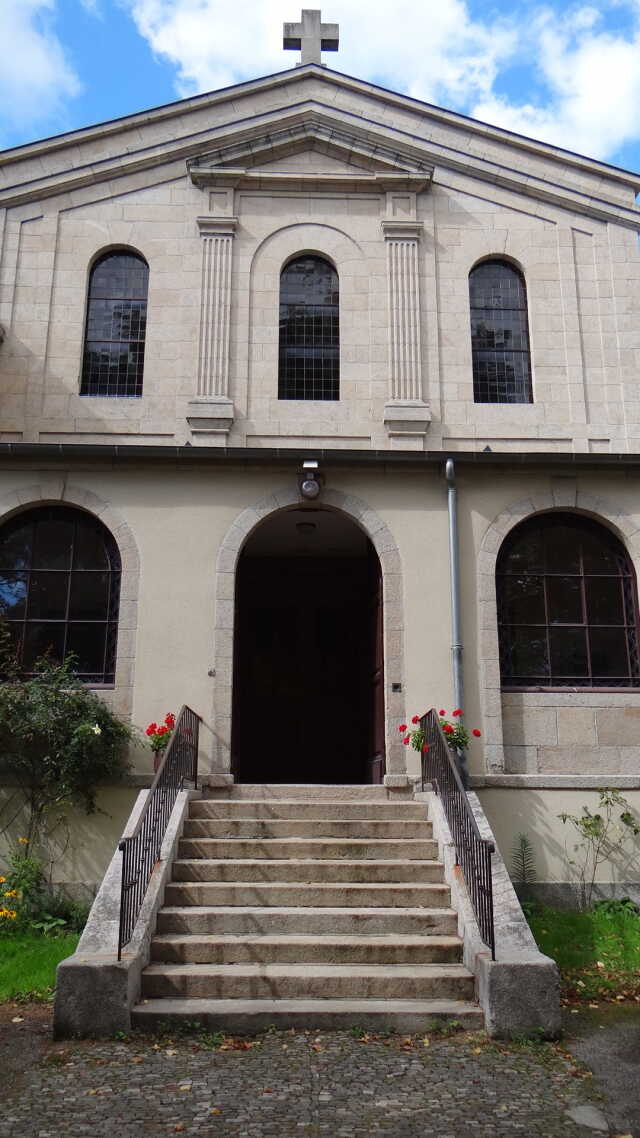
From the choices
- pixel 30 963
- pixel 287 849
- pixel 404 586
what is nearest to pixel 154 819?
pixel 287 849

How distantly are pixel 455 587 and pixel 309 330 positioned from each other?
3.73 metres

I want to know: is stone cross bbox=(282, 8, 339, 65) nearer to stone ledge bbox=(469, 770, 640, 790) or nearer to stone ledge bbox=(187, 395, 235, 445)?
stone ledge bbox=(187, 395, 235, 445)

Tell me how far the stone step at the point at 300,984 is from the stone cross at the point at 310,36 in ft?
36.7

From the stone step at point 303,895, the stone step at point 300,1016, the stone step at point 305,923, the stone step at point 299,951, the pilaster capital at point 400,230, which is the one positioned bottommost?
the stone step at point 300,1016

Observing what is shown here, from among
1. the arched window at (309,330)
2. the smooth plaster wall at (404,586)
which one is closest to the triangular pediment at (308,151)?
the arched window at (309,330)

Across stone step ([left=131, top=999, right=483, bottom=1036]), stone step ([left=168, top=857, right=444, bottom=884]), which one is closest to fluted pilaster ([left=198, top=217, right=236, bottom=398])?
stone step ([left=168, top=857, right=444, bottom=884])

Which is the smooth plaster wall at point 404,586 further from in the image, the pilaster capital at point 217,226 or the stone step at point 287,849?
the pilaster capital at point 217,226

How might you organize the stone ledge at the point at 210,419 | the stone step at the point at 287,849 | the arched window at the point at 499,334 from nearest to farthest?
1. the stone step at the point at 287,849
2. the stone ledge at the point at 210,419
3. the arched window at the point at 499,334

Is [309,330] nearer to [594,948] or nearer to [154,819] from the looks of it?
[154,819]

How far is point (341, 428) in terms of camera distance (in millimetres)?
10703

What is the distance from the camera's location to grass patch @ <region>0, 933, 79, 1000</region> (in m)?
6.88

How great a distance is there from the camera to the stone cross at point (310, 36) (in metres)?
12.3

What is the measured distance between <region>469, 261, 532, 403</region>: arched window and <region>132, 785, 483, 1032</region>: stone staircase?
515 centimetres

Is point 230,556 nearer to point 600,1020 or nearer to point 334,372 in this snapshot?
point 334,372
